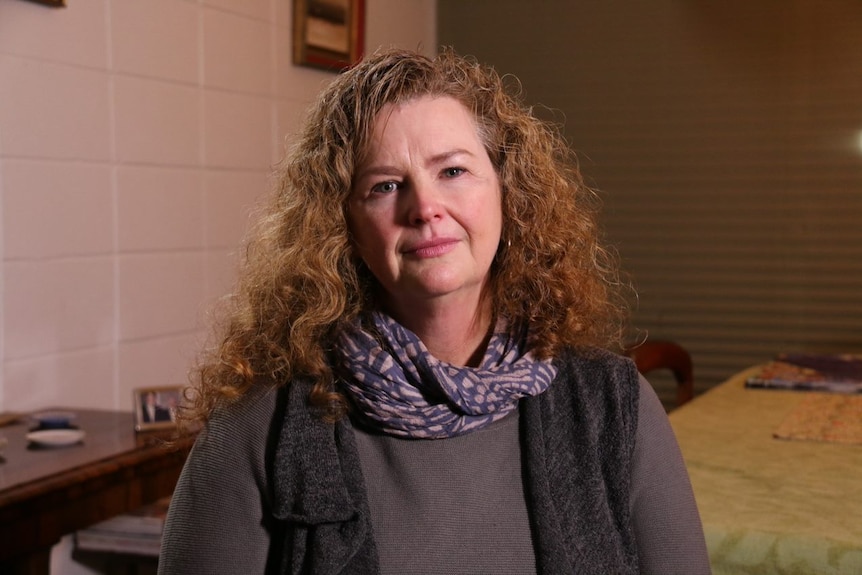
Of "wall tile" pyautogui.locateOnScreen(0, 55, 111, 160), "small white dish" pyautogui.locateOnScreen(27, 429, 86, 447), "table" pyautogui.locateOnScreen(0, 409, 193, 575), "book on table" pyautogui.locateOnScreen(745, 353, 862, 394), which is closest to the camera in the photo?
"table" pyautogui.locateOnScreen(0, 409, 193, 575)

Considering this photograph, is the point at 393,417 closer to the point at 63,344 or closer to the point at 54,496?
the point at 54,496

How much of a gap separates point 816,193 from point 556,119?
1.02 meters

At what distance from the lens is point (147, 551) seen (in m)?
2.04

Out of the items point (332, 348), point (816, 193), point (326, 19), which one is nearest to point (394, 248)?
point (332, 348)

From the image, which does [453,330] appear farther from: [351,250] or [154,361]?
[154,361]

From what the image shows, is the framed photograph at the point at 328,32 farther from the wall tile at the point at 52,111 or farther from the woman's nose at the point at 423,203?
the woman's nose at the point at 423,203

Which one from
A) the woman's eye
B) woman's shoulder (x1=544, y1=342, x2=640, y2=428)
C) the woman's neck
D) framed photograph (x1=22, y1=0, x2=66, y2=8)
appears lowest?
woman's shoulder (x1=544, y1=342, x2=640, y2=428)

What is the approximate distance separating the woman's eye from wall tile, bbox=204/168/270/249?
1.61 meters

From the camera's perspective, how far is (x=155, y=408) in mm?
2154

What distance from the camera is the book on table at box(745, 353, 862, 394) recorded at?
2572 mm

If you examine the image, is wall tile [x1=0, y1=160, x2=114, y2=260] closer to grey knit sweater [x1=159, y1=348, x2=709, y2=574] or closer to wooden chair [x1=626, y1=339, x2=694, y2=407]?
grey knit sweater [x1=159, y1=348, x2=709, y2=574]

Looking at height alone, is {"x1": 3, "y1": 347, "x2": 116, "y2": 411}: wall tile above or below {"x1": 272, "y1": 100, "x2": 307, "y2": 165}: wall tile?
below

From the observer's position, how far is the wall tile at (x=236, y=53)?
9.84ft

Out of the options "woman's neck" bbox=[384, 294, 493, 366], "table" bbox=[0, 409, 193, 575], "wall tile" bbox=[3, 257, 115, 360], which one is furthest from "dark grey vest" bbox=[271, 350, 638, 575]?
"wall tile" bbox=[3, 257, 115, 360]
